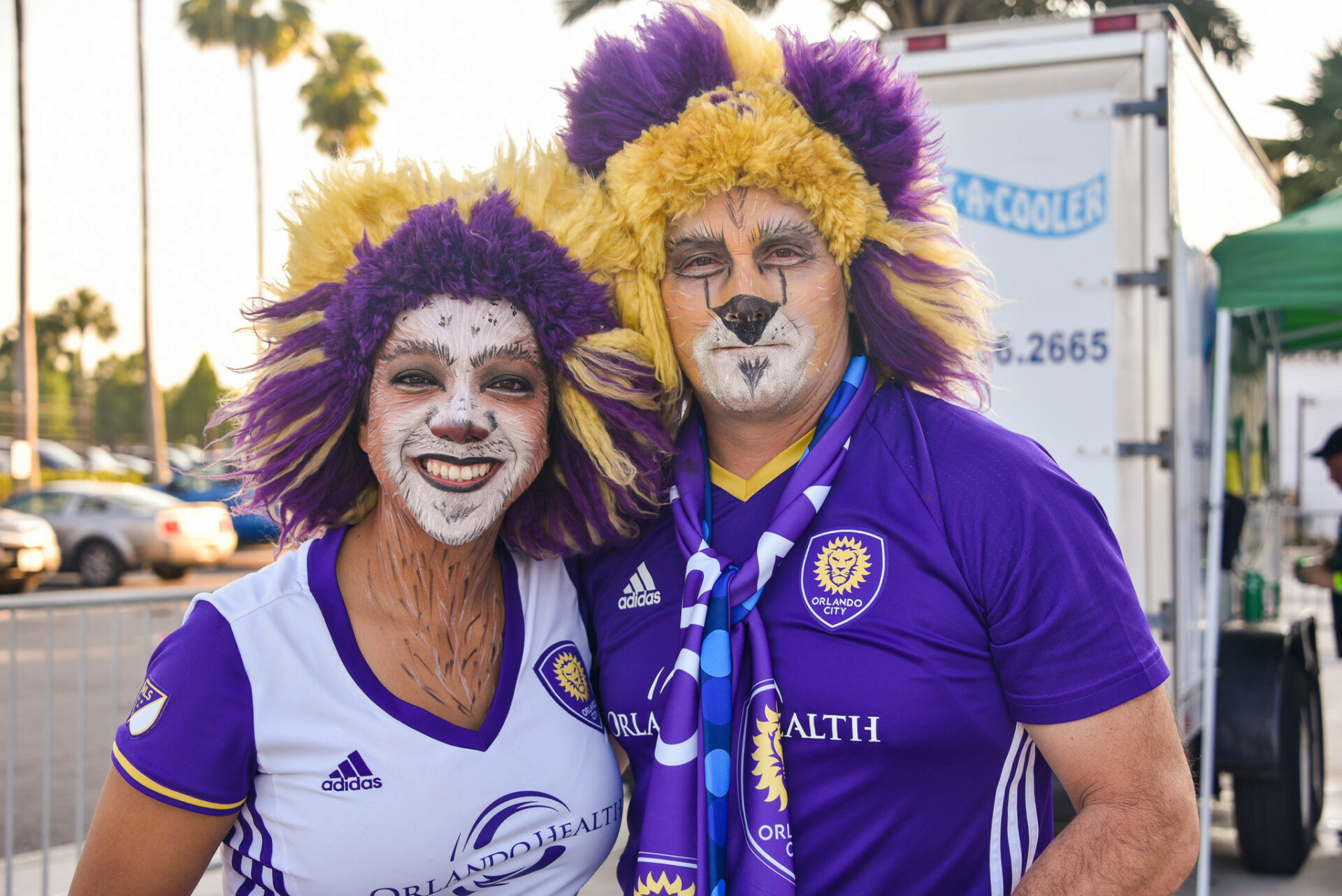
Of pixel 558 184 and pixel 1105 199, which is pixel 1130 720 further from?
pixel 1105 199

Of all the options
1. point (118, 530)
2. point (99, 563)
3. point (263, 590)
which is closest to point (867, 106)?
point (263, 590)

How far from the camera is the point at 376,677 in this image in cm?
183

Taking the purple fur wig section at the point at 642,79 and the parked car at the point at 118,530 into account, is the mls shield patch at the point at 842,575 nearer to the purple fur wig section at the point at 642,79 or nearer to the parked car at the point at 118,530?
the purple fur wig section at the point at 642,79

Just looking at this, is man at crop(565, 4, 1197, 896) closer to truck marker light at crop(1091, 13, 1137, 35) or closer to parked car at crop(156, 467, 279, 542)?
truck marker light at crop(1091, 13, 1137, 35)

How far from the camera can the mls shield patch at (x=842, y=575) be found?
5.83ft

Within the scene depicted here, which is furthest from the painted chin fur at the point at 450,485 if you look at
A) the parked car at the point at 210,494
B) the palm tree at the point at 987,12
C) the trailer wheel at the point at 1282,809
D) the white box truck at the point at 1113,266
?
the parked car at the point at 210,494

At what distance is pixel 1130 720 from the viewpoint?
160 cm

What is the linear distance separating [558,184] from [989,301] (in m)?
0.89

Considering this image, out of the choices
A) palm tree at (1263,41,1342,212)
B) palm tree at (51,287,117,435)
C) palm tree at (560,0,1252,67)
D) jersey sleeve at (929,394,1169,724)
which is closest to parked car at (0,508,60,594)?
palm tree at (560,0,1252,67)

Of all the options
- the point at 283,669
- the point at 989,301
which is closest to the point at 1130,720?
the point at 989,301

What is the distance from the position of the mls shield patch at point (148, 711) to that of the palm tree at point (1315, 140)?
55.6 ft

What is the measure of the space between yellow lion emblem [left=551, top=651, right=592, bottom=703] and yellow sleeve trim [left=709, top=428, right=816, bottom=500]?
1.47 feet

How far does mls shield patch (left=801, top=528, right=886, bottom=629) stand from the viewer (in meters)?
1.78

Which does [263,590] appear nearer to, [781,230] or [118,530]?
[781,230]
